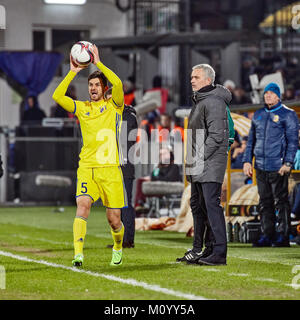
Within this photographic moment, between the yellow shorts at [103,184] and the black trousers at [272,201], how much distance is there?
11.8ft

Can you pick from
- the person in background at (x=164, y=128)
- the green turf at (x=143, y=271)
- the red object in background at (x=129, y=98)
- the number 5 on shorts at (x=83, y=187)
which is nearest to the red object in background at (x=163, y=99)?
the red object in background at (x=129, y=98)

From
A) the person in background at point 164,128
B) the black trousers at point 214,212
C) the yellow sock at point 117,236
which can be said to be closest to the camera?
the yellow sock at point 117,236

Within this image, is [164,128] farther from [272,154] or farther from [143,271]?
[143,271]

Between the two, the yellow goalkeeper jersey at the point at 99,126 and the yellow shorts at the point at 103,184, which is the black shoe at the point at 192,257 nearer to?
the yellow shorts at the point at 103,184

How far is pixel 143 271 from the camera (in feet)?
33.8

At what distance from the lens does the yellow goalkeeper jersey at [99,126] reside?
10.5 meters

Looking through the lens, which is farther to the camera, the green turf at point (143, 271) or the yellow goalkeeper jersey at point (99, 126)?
the yellow goalkeeper jersey at point (99, 126)

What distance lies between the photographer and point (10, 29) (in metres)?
31.5

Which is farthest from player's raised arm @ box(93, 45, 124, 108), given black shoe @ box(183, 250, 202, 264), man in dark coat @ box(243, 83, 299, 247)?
man in dark coat @ box(243, 83, 299, 247)

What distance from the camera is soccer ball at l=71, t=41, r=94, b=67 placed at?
10422 mm

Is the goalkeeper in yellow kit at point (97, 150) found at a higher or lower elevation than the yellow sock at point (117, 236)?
higher
